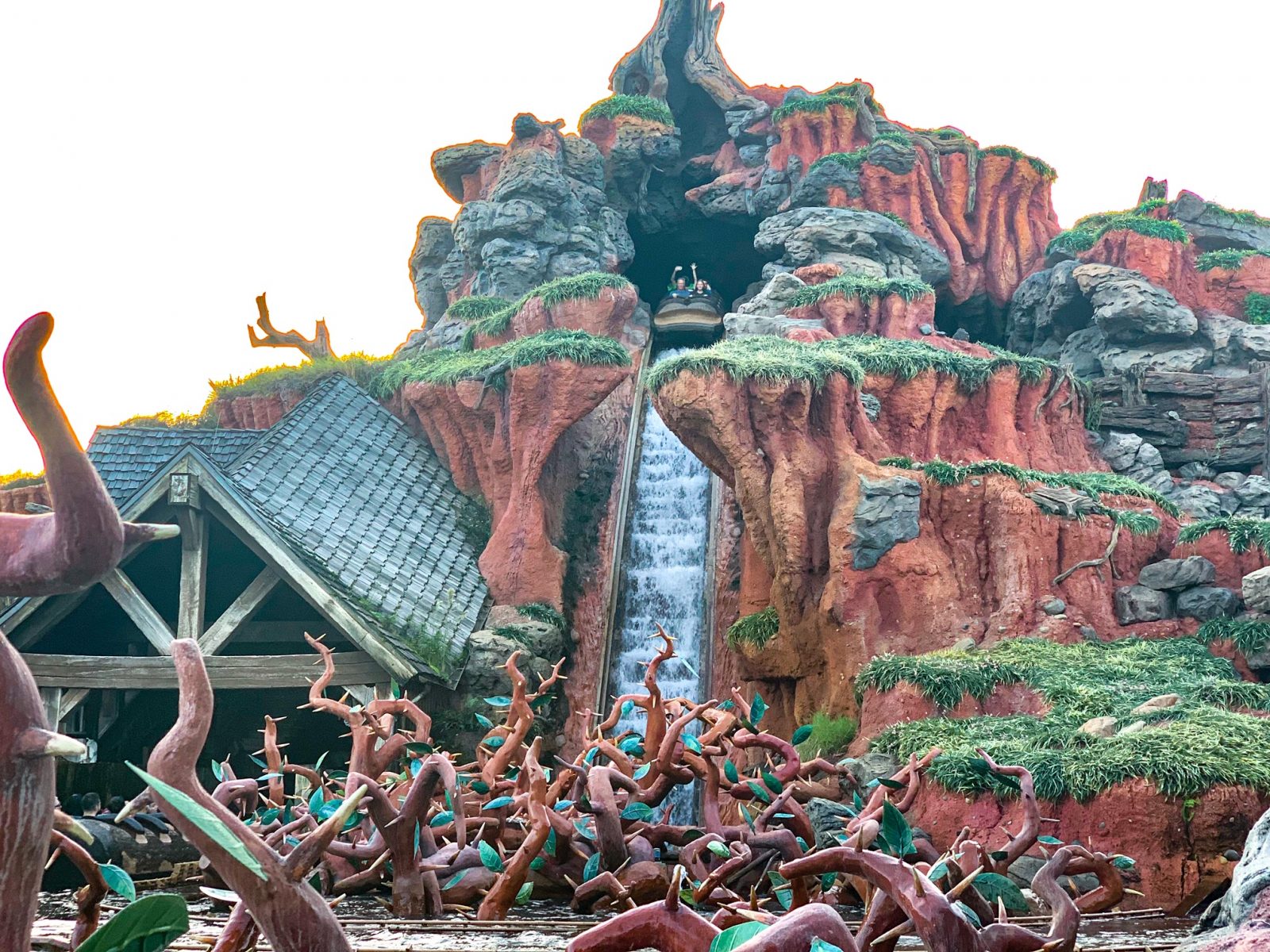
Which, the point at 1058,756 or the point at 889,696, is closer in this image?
the point at 1058,756

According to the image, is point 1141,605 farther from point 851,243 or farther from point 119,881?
point 119,881

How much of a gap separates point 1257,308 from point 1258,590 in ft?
34.6

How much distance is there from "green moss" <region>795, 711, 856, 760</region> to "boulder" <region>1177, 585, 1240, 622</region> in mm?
3873

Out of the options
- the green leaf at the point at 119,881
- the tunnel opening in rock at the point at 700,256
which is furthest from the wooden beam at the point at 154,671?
the tunnel opening in rock at the point at 700,256

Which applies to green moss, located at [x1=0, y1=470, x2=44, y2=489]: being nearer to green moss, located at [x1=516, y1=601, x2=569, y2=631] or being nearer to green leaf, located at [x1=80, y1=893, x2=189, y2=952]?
green moss, located at [x1=516, y1=601, x2=569, y2=631]

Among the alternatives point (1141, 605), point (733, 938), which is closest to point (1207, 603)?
point (1141, 605)

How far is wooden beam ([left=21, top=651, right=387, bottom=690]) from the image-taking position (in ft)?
43.8

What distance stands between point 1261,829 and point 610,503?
15527mm

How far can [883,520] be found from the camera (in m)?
→ 13.9

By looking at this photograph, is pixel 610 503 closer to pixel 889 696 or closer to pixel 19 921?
pixel 889 696

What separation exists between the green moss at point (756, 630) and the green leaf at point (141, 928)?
1197cm

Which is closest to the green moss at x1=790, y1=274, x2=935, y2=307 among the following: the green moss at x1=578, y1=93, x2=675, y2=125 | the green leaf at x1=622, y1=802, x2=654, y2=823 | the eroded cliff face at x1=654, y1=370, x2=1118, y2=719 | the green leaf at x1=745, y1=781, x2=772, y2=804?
the eroded cliff face at x1=654, y1=370, x2=1118, y2=719

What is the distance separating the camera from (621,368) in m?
17.8

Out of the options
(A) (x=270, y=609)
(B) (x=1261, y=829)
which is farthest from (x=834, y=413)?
(B) (x=1261, y=829)
